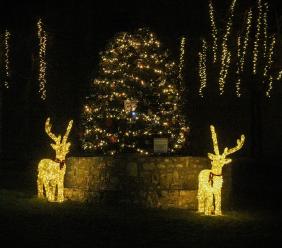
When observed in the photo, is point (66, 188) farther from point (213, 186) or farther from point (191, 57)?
point (191, 57)

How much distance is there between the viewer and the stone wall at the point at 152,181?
1405cm

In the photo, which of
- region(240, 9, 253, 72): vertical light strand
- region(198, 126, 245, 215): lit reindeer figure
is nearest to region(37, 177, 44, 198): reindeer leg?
region(198, 126, 245, 215): lit reindeer figure

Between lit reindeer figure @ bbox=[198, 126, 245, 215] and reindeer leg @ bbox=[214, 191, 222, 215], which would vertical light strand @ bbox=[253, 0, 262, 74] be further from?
reindeer leg @ bbox=[214, 191, 222, 215]

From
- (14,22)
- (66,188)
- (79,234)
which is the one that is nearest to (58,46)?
(14,22)

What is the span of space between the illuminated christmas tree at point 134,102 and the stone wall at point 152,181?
1.27 meters

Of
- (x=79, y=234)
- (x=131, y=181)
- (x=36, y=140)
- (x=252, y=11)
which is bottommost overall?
(x=79, y=234)

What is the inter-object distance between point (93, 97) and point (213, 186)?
175 inches

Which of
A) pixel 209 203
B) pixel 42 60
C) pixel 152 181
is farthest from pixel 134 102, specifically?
pixel 42 60

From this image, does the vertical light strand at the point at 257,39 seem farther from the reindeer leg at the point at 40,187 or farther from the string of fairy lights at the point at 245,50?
the reindeer leg at the point at 40,187

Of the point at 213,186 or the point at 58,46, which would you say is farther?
the point at 58,46

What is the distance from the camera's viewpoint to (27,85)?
960 inches

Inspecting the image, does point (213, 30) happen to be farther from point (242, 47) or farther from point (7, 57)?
point (7, 57)

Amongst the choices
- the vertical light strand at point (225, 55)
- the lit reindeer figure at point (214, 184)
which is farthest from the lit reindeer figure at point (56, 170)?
the vertical light strand at point (225, 55)

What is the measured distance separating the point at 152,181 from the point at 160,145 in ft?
3.02
